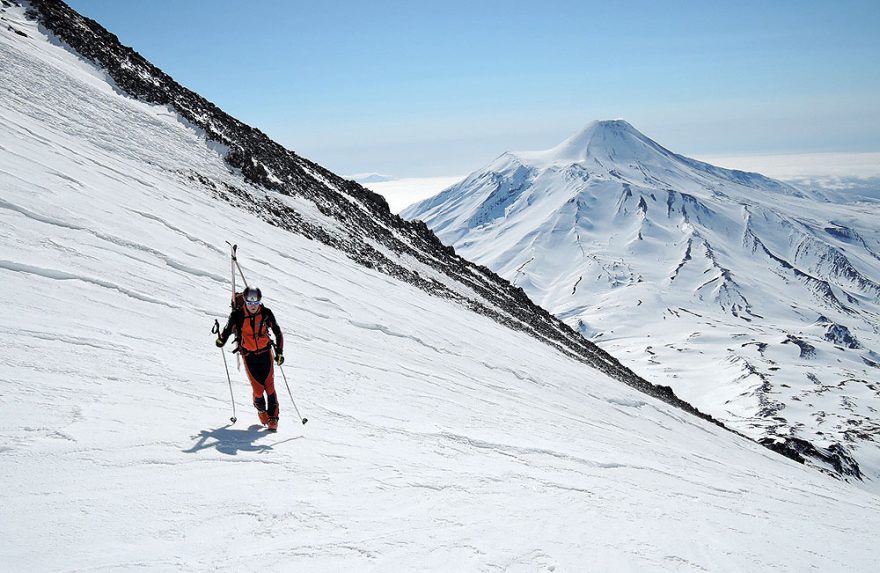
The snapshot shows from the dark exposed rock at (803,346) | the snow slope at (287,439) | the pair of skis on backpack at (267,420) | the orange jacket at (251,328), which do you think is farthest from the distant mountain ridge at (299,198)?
the dark exposed rock at (803,346)

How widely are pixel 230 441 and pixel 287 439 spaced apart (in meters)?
0.88

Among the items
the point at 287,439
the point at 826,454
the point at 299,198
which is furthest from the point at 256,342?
the point at 826,454

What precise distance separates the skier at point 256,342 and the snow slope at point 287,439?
0.48 meters

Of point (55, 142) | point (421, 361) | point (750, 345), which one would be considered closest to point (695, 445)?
point (421, 361)

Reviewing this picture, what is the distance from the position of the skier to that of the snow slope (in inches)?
19.1

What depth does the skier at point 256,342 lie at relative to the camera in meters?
8.29

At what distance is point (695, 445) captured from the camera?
2106cm

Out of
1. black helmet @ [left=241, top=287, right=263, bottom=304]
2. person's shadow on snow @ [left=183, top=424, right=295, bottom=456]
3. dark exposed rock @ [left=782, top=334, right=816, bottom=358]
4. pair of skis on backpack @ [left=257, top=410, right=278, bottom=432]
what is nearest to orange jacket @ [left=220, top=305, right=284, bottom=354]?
black helmet @ [left=241, top=287, right=263, bottom=304]

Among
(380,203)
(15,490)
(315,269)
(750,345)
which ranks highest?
(750,345)

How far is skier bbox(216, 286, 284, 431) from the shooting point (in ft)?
27.2

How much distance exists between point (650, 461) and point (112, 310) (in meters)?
13.1

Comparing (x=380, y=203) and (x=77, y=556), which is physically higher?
(x=380, y=203)

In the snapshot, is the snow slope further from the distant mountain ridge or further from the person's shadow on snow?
the distant mountain ridge

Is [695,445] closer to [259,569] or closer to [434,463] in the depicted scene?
[434,463]
